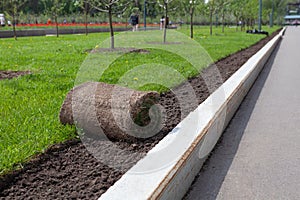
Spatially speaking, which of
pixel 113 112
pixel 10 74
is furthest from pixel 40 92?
pixel 113 112

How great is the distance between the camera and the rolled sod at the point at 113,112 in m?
4.04

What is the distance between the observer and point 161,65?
30.9ft

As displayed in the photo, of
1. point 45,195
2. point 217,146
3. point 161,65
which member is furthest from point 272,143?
point 161,65

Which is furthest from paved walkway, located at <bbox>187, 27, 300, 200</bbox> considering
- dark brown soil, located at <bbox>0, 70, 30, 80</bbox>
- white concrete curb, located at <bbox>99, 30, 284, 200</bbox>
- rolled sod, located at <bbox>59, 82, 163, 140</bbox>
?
dark brown soil, located at <bbox>0, 70, 30, 80</bbox>

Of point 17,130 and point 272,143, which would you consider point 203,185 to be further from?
point 17,130

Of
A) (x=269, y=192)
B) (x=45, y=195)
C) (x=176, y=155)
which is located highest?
(x=176, y=155)

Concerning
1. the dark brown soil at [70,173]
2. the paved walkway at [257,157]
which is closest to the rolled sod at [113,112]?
the dark brown soil at [70,173]

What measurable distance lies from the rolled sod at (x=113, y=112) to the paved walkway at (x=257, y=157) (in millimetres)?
844

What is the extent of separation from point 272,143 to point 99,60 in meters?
6.12

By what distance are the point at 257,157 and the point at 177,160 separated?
1538 millimetres

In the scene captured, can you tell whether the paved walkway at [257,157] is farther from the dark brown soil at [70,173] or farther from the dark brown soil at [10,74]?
the dark brown soil at [10,74]

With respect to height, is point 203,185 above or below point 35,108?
below

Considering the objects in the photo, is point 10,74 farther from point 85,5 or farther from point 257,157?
point 85,5

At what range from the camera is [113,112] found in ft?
13.3
